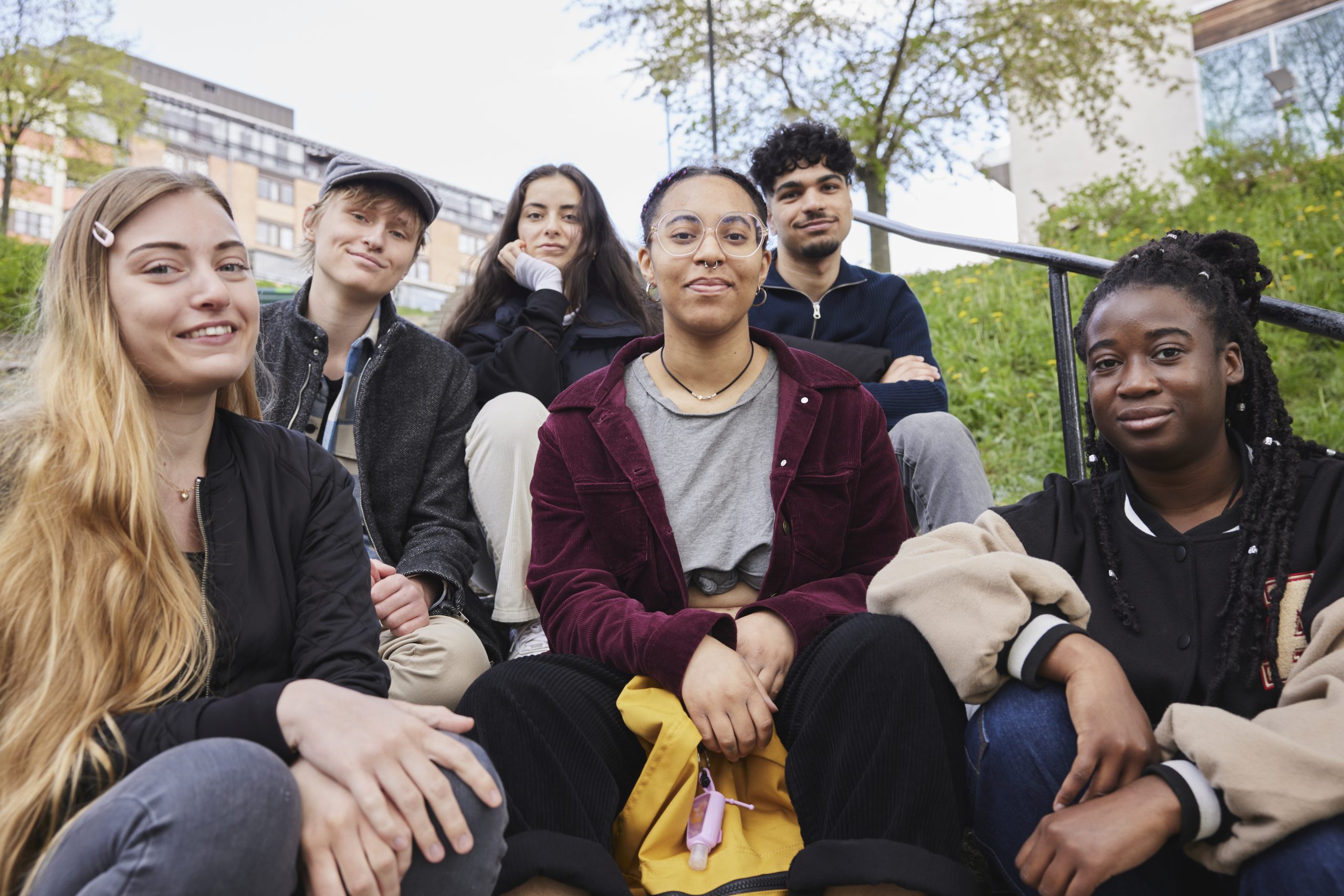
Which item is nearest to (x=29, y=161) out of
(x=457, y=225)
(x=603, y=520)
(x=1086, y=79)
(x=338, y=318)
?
(x=1086, y=79)

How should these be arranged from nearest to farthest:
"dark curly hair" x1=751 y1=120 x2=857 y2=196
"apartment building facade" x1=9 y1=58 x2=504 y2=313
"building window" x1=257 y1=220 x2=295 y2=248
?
"dark curly hair" x1=751 y1=120 x2=857 y2=196 → "apartment building facade" x1=9 y1=58 x2=504 y2=313 → "building window" x1=257 y1=220 x2=295 y2=248

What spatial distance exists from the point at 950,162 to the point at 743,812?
11.6 meters

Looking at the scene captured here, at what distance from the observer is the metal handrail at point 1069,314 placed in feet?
6.88

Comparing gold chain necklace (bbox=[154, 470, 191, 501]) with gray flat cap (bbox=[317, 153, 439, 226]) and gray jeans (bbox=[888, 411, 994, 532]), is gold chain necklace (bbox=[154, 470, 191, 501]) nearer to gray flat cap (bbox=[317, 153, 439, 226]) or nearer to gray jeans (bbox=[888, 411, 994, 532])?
gray flat cap (bbox=[317, 153, 439, 226])

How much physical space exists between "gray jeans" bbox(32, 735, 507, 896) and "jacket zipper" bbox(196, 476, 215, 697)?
0.30m

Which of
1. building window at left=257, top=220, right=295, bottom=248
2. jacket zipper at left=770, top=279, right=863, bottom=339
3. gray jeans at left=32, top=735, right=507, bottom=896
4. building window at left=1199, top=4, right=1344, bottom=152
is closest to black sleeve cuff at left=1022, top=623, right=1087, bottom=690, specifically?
gray jeans at left=32, top=735, right=507, bottom=896

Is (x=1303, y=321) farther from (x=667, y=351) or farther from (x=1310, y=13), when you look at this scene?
(x=1310, y=13)

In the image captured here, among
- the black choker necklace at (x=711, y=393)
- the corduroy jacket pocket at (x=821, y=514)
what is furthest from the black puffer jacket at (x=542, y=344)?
the corduroy jacket pocket at (x=821, y=514)

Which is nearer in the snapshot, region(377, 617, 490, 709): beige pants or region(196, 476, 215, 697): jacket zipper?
region(196, 476, 215, 697): jacket zipper

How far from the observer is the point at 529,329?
A: 321 cm

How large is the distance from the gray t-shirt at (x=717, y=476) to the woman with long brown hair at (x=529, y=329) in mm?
506

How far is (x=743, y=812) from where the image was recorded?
6.01 feet

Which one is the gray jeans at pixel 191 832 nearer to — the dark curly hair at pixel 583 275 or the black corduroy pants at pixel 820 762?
the black corduroy pants at pixel 820 762

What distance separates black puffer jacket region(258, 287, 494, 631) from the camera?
266 centimetres
